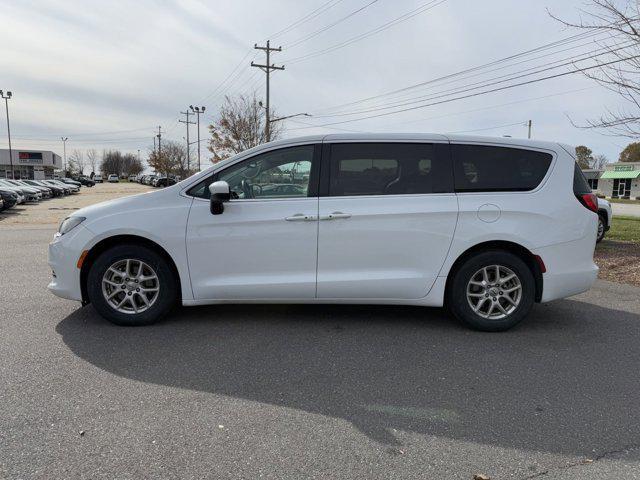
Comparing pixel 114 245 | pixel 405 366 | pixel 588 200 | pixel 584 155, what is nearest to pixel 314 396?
pixel 405 366

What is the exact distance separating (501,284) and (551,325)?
0.83 metres

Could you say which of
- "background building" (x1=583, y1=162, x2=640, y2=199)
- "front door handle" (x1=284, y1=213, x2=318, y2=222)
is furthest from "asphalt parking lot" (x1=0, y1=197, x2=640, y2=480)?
"background building" (x1=583, y1=162, x2=640, y2=199)

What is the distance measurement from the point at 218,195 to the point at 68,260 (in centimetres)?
156

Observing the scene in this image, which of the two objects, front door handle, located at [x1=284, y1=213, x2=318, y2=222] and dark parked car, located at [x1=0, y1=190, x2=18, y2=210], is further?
dark parked car, located at [x1=0, y1=190, x2=18, y2=210]

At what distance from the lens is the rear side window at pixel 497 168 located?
184 inches

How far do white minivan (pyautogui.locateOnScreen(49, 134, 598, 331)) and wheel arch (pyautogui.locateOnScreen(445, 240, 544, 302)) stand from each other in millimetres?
11

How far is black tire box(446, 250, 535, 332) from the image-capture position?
182 inches

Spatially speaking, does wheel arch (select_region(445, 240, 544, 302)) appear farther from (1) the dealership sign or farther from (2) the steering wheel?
(1) the dealership sign

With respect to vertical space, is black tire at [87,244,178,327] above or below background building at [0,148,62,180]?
below

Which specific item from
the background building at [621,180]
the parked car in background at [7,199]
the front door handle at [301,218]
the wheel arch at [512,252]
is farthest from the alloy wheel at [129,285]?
the background building at [621,180]

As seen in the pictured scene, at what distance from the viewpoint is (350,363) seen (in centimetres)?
390

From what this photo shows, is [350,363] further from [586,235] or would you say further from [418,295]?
[586,235]

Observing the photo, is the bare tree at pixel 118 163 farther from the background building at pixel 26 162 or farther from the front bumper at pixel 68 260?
the front bumper at pixel 68 260

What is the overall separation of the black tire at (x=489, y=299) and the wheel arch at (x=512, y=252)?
45 mm
